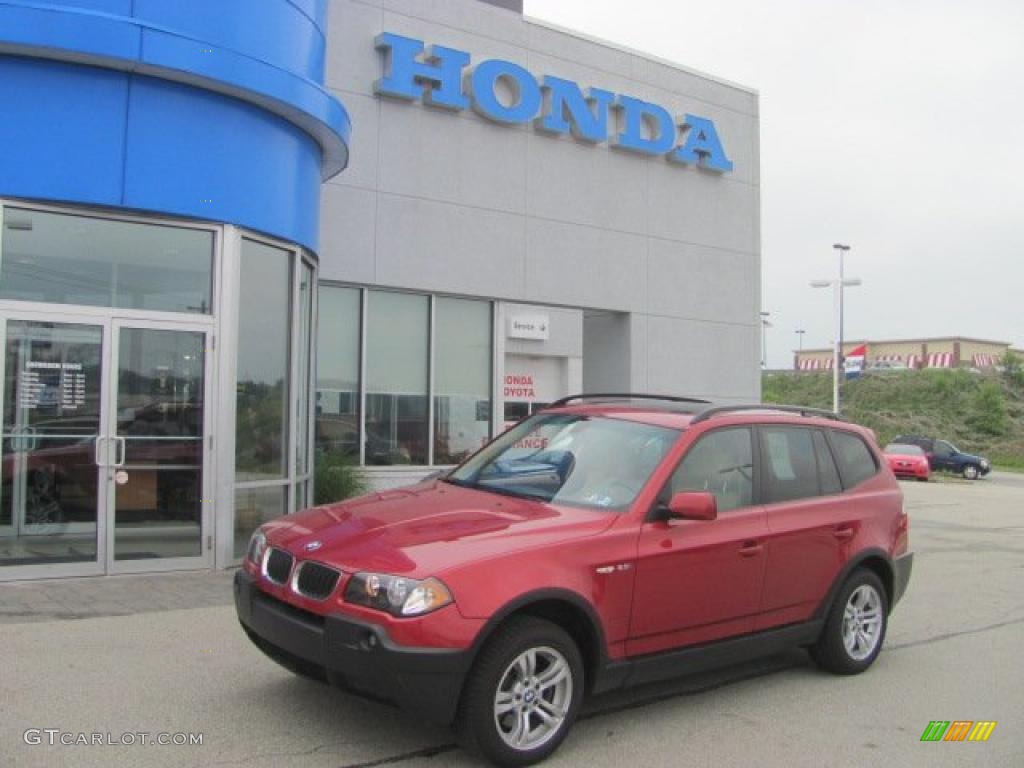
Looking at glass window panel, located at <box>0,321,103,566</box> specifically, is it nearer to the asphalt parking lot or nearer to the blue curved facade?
the asphalt parking lot

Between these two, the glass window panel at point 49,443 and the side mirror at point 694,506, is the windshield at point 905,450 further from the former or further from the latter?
the side mirror at point 694,506

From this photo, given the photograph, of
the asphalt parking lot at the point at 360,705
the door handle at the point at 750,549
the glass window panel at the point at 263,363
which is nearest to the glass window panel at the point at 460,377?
the glass window panel at the point at 263,363

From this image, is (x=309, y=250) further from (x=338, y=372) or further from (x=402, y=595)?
(x=402, y=595)

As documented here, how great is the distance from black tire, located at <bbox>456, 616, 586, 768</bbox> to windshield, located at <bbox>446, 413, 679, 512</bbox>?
874 mm

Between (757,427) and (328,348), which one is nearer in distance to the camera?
(757,427)

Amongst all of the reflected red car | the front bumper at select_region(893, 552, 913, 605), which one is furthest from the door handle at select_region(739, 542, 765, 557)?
the reflected red car

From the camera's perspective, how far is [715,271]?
57.5 feet

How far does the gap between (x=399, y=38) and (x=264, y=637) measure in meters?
10.8

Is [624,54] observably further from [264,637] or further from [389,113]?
[264,637]

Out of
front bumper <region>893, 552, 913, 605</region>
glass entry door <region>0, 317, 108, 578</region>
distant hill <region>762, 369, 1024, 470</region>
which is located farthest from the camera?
distant hill <region>762, 369, 1024, 470</region>

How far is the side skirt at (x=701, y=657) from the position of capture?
4.83 meters

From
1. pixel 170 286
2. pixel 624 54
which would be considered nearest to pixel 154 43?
pixel 170 286

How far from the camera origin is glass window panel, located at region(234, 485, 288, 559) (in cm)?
921

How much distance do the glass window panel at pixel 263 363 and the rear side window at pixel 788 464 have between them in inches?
205
